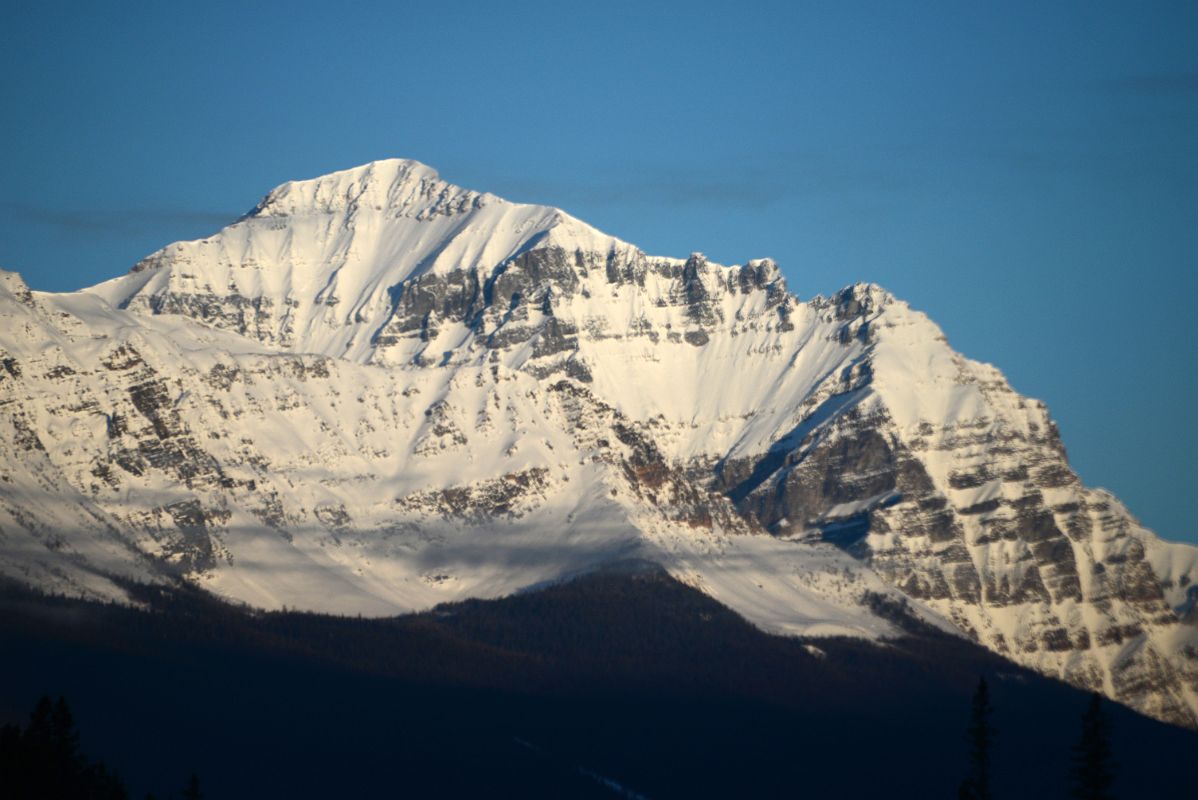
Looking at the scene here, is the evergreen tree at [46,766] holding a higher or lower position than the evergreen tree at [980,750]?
lower

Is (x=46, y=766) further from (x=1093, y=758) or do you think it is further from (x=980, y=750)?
(x=1093, y=758)

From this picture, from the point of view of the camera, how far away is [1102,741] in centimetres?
15688

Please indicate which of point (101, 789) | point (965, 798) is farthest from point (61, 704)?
point (965, 798)

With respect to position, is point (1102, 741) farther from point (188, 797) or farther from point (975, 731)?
point (188, 797)

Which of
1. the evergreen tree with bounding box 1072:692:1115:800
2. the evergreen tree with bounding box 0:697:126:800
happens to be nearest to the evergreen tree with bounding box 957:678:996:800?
the evergreen tree with bounding box 1072:692:1115:800

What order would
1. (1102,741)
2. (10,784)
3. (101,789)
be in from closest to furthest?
1. (1102,741)
2. (10,784)
3. (101,789)

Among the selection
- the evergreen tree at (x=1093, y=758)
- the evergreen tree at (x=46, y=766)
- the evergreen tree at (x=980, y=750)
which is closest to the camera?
the evergreen tree at (x=1093, y=758)

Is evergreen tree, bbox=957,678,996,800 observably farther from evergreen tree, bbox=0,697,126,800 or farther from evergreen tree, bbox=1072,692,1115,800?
evergreen tree, bbox=0,697,126,800

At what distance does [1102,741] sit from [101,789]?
66.5 m

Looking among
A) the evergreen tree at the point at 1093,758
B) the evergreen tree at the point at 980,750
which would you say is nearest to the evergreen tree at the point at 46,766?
the evergreen tree at the point at 980,750

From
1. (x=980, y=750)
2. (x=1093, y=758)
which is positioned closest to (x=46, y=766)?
(x=980, y=750)

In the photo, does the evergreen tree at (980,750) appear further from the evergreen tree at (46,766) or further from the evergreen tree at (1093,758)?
the evergreen tree at (46,766)

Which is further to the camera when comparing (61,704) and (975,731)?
(61,704)

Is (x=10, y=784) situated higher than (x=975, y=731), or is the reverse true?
(x=975, y=731)
